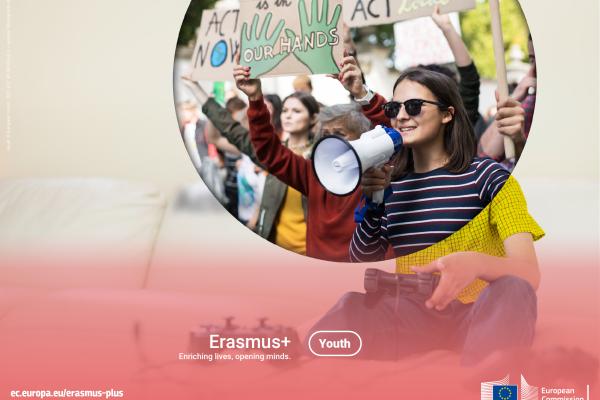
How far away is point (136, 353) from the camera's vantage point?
Result: 2.34m

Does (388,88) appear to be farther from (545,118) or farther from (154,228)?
(154,228)

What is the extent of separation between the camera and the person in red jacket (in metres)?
2.34

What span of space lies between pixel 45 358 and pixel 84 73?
2.66 ft

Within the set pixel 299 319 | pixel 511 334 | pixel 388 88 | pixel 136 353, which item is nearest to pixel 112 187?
pixel 136 353

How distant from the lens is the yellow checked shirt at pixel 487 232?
7.55ft

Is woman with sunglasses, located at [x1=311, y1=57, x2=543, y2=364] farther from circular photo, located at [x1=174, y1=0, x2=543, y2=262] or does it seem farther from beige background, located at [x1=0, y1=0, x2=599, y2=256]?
beige background, located at [x1=0, y1=0, x2=599, y2=256]

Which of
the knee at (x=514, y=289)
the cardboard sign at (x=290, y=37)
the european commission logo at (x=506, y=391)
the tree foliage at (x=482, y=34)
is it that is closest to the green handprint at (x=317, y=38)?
the cardboard sign at (x=290, y=37)

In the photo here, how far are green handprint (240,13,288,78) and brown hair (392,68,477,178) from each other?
360 mm

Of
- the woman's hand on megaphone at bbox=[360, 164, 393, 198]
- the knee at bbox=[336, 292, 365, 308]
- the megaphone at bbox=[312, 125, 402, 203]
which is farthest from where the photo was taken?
the knee at bbox=[336, 292, 365, 308]

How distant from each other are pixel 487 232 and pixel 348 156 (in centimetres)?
47

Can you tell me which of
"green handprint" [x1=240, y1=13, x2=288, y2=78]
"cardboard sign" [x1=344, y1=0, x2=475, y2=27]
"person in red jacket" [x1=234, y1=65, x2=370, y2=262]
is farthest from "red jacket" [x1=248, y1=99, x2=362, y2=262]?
"cardboard sign" [x1=344, y1=0, x2=475, y2=27]

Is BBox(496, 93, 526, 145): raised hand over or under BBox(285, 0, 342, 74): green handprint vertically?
under

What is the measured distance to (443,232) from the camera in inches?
91.0

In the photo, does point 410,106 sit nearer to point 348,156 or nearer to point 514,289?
point 348,156
